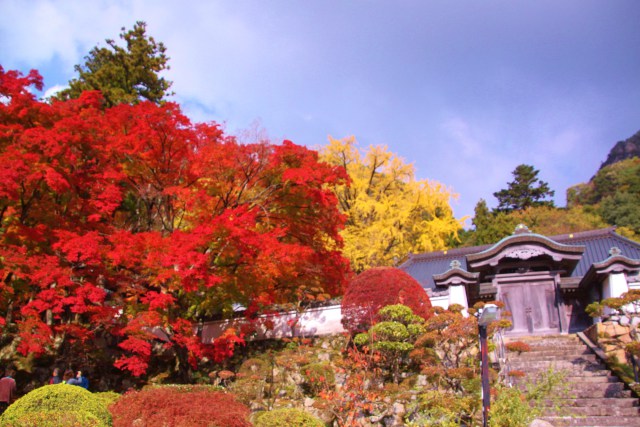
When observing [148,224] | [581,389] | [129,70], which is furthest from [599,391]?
[129,70]

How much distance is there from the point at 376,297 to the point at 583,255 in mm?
11704

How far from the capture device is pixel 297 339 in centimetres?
1518

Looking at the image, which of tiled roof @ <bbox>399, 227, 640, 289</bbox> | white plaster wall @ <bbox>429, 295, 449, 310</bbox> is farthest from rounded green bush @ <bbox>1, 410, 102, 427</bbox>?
tiled roof @ <bbox>399, 227, 640, 289</bbox>

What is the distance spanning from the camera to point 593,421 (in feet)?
32.2

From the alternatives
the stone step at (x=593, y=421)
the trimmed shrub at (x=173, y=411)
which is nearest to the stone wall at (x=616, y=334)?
the stone step at (x=593, y=421)

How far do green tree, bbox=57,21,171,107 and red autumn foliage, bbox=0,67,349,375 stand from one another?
292 inches

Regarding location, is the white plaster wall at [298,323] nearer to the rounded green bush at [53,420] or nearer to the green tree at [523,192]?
the rounded green bush at [53,420]

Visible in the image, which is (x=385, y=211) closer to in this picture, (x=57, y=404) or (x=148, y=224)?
(x=148, y=224)

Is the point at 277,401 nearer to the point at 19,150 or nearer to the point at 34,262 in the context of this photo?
the point at 34,262

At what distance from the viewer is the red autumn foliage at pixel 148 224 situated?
12.7 metres

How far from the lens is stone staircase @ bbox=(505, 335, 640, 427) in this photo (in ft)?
32.1

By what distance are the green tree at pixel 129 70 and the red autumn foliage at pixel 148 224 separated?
7405 millimetres

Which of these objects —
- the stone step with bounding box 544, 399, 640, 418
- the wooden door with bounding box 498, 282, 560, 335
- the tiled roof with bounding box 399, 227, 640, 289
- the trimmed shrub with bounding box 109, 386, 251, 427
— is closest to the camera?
the trimmed shrub with bounding box 109, 386, 251, 427

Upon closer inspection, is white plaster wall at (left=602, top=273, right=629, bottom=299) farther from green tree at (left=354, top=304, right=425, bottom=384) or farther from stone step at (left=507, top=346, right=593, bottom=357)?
green tree at (left=354, top=304, right=425, bottom=384)
